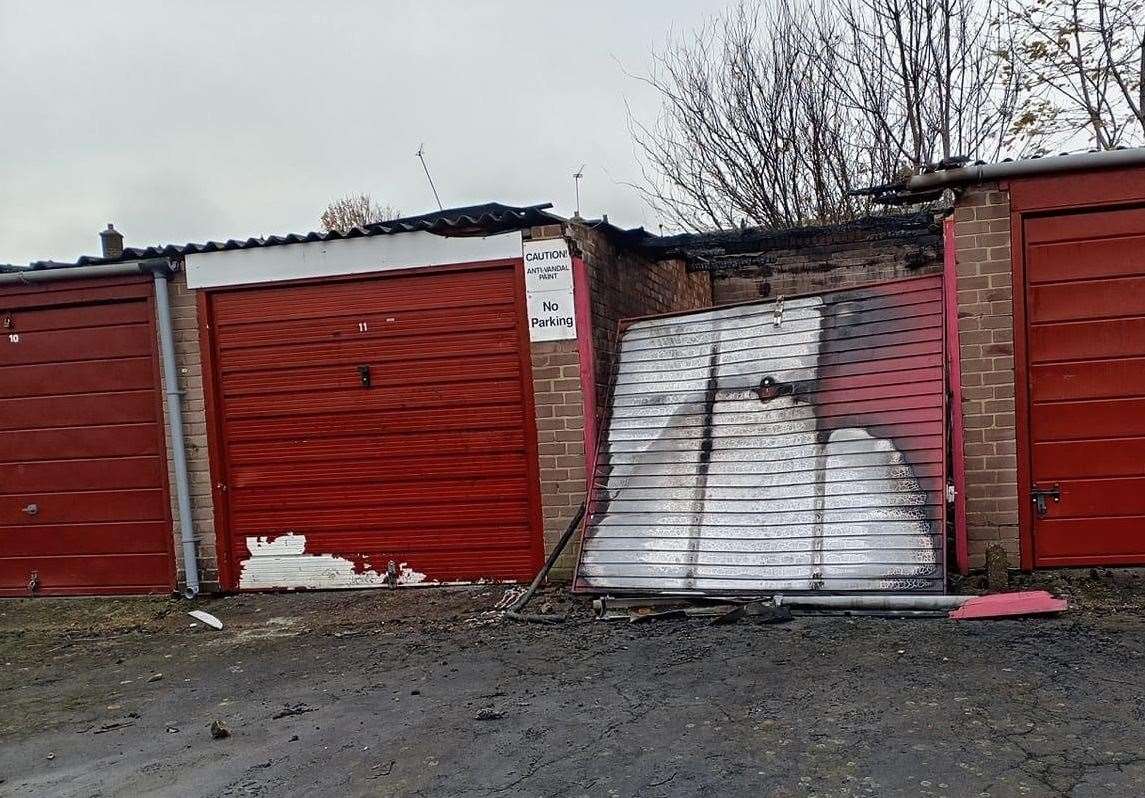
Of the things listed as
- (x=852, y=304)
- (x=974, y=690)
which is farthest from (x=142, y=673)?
(x=852, y=304)

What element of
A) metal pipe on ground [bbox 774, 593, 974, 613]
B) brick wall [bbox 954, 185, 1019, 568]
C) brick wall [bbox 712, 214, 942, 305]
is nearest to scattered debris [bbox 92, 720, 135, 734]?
metal pipe on ground [bbox 774, 593, 974, 613]

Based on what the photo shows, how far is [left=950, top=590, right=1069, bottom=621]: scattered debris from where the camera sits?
4.80 metres

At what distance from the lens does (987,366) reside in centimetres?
590

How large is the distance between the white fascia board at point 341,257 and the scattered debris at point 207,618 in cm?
278

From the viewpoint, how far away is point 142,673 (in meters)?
5.25

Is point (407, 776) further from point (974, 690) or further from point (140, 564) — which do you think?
point (140, 564)

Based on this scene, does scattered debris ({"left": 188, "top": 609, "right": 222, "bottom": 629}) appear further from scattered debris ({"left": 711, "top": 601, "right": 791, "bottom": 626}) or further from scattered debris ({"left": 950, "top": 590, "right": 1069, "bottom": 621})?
scattered debris ({"left": 950, "top": 590, "right": 1069, "bottom": 621})

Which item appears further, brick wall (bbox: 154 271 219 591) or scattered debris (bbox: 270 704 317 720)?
brick wall (bbox: 154 271 219 591)

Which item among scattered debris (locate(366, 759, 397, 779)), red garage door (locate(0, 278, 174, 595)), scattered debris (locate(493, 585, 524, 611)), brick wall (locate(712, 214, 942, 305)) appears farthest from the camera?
brick wall (locate(712, 214, 942, 305))

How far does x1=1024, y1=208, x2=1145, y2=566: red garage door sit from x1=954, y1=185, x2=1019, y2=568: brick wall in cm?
16

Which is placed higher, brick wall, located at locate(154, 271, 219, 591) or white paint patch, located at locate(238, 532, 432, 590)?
brick wall, located at locate(154, 271, 219, 591)

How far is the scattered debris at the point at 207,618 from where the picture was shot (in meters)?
A: 6.29

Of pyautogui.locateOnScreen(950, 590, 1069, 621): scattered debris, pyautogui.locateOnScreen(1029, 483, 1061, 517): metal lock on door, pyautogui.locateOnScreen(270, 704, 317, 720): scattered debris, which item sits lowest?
pyautogui.locateOnScreen(270, 704, 317, 720): scattered debris

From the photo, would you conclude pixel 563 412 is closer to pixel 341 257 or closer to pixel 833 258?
pixel 341 257
